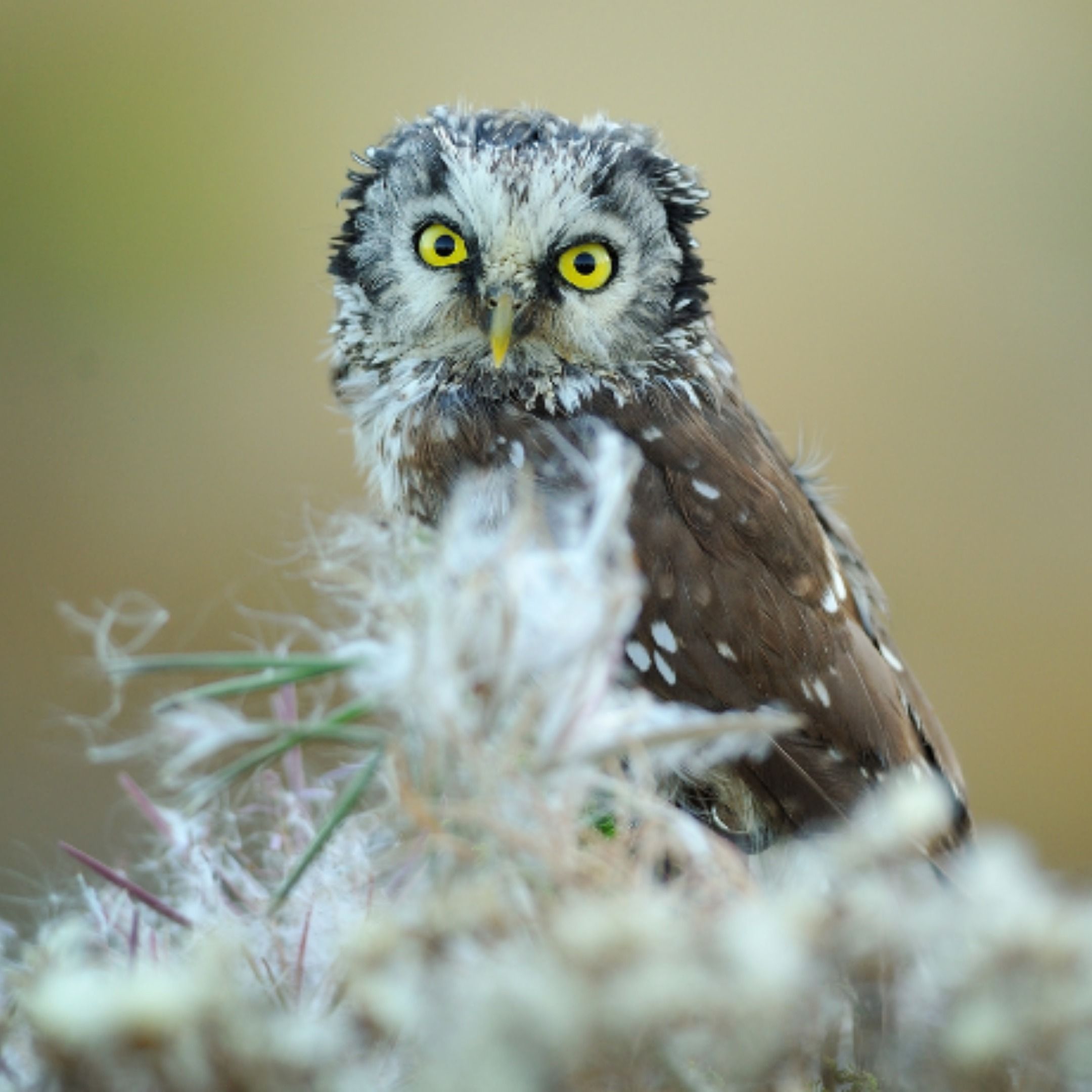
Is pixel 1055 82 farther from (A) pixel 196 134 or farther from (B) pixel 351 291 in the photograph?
(B) pixel 351 291

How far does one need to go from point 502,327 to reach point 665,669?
1.20 feet

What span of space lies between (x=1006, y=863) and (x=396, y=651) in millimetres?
285

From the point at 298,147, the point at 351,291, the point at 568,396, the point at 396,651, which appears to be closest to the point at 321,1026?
the point at 396,651

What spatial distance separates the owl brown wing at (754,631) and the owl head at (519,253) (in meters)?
0.09

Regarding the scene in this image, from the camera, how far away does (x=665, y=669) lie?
1196 mm

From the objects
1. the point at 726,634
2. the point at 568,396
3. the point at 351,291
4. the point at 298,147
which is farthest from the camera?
the point at 298,147

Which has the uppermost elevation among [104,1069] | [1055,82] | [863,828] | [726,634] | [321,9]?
[1055,82]

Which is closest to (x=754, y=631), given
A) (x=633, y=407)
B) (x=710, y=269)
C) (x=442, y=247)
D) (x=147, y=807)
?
(x=633, y=407)

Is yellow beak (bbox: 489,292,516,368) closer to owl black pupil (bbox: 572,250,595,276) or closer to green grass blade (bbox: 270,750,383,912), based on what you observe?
owl black pupil (bbox: 572,250,595,276)

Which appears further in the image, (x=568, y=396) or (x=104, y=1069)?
(x=568, y=396)

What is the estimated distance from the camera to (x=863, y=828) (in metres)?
0.55

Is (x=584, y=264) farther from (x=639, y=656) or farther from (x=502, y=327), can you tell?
(x=639, y=656)

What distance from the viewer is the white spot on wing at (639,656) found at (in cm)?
119

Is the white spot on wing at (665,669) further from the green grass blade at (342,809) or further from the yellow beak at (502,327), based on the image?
the green grass blade at (342,809)
